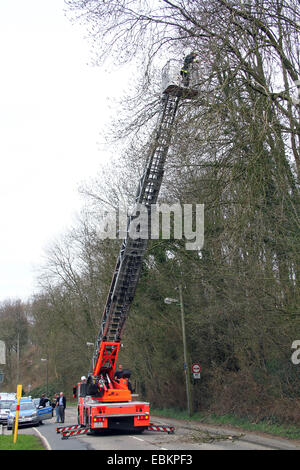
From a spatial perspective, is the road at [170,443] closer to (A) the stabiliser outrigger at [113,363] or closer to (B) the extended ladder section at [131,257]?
(A) the stabiliser outrigger at [113,363]

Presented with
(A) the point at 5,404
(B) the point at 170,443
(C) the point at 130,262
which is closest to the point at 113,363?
(C) the point at 130,262

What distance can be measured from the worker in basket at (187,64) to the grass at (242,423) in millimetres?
11363

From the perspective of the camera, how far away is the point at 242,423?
2089 centimetres

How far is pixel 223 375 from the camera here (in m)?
25.9

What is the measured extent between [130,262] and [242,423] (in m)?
8.79

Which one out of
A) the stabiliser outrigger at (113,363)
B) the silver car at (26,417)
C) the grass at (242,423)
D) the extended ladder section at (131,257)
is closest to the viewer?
the extended ladder section at (131,257)

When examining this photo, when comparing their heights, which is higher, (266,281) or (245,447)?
(266,281)

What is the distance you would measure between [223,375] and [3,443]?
1307 centimetres

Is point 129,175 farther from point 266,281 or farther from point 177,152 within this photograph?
point 177,152

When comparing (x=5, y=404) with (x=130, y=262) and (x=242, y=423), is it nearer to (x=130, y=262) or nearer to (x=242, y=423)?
(x=242, y=423)

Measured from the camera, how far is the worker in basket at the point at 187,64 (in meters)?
11.9

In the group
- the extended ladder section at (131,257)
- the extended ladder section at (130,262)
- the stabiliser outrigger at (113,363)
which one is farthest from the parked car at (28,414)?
the extended ladder section at (130,262)

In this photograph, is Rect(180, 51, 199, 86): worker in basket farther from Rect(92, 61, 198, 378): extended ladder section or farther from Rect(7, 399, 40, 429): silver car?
Rect(7, 399, 40, 429): silver car
